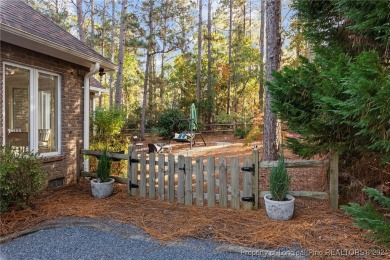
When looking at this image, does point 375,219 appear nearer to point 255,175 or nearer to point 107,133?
point 255,175

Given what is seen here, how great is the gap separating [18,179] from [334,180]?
4240 mm

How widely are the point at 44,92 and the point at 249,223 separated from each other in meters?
4.32

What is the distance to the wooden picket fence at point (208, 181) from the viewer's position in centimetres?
359

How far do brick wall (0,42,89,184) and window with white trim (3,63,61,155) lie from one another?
0.36 feet

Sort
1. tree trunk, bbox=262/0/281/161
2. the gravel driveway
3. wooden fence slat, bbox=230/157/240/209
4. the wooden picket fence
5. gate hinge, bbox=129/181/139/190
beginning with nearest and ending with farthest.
Result: the gravel driveway, the wooden picket fence, wooden fence slat, bbox=230/157/240/209, gate hinge, bbox=129/181/139/190, tree trunk, bbox=262/0/281/161

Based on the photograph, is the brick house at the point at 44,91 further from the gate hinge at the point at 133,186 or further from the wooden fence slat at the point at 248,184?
the wooden fence slat at the point at 248,184

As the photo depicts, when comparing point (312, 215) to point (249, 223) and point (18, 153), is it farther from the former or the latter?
point (18, 153)

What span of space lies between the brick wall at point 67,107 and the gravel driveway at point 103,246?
80.1 inches

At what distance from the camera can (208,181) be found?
3975 mm

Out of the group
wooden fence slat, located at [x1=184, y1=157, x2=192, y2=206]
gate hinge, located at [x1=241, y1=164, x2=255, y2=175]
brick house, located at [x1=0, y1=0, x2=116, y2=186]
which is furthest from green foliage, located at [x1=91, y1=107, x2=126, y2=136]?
gate hinge, located at [x1=241, y1=164, x2=255, y2=175]

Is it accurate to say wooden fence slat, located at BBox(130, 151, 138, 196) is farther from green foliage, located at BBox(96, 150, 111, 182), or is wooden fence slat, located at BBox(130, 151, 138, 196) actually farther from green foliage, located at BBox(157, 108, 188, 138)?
green foliage, located at BBox(157, 108, 188, 138)

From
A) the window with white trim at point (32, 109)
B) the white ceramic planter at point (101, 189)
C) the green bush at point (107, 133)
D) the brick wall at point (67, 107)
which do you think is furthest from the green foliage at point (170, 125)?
the white ceramic planter at point (101, 189)

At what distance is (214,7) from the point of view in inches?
799

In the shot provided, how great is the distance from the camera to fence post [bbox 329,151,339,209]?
11.1ft
